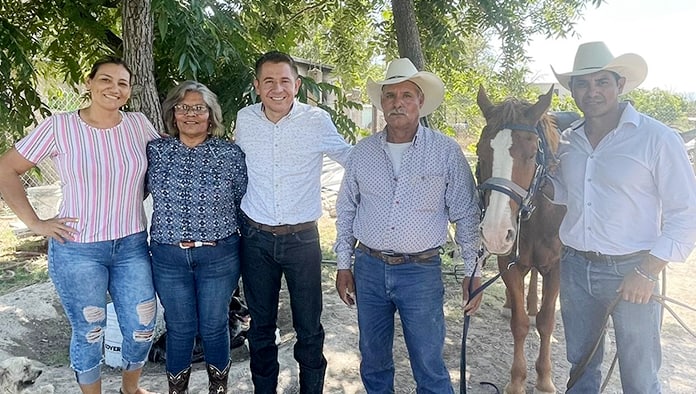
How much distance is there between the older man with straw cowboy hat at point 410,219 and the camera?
2.17 m

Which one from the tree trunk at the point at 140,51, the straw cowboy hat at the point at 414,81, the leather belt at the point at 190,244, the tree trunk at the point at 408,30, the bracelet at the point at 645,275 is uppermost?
the tree trunk at the point at 408,30

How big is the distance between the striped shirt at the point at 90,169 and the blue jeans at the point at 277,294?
0.62 meters

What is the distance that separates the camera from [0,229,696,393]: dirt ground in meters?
3.13

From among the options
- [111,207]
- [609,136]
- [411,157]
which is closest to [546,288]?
[609,136]

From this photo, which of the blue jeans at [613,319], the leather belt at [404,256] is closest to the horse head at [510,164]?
the leather belt at [404,256]

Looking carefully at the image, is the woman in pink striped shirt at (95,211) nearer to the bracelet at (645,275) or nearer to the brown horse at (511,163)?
the brown horse at (511,163)

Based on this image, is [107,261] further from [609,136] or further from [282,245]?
[609,136]

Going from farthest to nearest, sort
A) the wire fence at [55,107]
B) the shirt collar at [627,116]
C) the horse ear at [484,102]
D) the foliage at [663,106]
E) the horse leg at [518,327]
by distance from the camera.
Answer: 1. the foliage at [663,106]
2. the wire fence at [55,107]
3. the horse leg at [518,327]
4. the horse ear at [484,102]
5. the shirt collar at [627,116]

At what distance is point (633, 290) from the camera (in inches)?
76.0

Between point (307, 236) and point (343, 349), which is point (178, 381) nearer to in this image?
point (307, 236)

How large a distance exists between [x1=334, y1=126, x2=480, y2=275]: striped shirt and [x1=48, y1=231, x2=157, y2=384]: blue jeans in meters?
1.15

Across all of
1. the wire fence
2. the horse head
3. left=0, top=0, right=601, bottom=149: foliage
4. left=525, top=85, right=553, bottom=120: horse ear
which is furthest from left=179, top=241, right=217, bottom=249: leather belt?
the wire fence

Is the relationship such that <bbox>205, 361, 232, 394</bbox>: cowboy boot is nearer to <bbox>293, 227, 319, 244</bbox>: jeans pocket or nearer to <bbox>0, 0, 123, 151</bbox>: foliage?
<bbox>293, 227, 319, 244</bbox>: jeans pocket

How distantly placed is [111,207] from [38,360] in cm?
204
